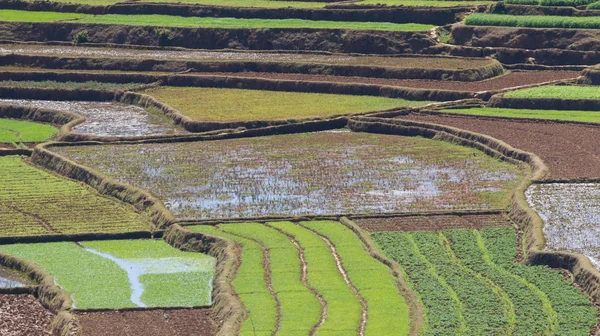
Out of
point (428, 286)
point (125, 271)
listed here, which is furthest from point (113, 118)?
point (428, 286)

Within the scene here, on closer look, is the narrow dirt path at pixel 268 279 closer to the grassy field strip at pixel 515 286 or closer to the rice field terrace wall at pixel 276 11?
the grassy field strip at pixel 515 286

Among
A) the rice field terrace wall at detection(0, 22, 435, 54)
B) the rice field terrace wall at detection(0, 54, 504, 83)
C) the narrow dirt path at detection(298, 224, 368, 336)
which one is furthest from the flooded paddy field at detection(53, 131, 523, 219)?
the rice field terrace wall at detection(0, 22, 435, 54)

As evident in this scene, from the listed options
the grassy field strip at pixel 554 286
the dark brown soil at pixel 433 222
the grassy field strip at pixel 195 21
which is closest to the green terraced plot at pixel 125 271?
the dark brown soil at pixel 433 222

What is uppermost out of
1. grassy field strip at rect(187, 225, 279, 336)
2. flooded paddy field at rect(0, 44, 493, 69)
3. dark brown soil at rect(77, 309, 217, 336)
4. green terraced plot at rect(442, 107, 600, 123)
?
grassy field strip at rect(187, 225, 279, 336)

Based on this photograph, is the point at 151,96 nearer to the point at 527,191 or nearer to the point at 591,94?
the point at 591,94

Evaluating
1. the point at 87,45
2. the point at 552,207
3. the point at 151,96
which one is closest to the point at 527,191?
the point at 552,207

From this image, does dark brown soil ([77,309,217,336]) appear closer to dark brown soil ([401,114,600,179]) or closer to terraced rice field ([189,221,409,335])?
terraced rice field ([189,221,409,335])

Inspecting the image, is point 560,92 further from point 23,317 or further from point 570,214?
point 23,317
